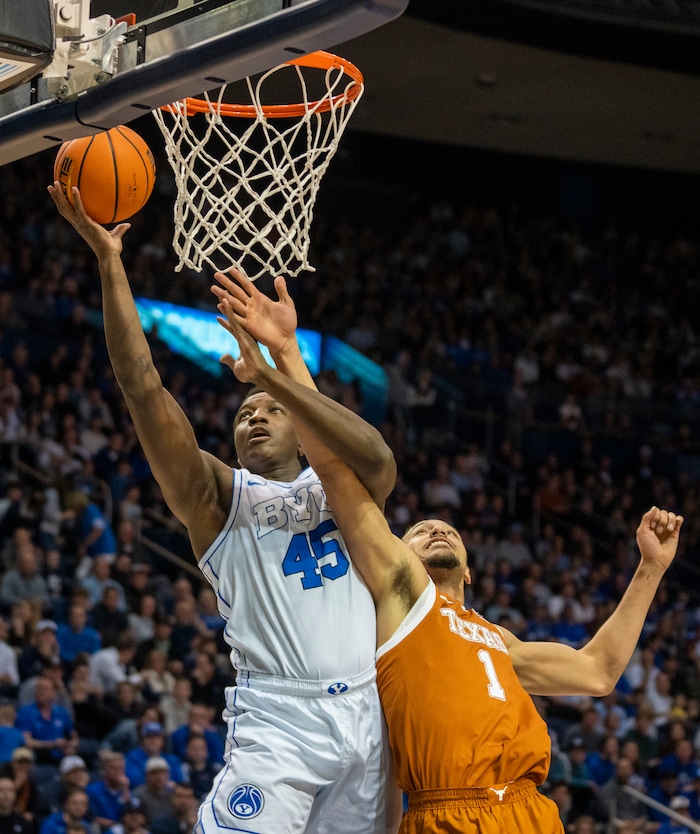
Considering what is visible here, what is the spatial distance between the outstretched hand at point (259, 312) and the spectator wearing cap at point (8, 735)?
504cm

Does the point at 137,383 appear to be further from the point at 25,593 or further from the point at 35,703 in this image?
the point at 25,593

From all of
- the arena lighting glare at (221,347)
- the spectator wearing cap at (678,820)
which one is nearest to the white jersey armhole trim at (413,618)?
the spectator wearing cap at (678,820)

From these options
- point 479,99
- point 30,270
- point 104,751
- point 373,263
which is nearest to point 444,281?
point 373,263

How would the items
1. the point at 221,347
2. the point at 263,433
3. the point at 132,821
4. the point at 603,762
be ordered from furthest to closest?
the point at 221,347, the point at 603,762, the point at 132,821, the point at 263,433

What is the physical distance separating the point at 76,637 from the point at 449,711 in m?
5.87

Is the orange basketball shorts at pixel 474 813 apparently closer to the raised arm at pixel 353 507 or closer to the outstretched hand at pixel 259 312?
the raised arm at pixel 353 507

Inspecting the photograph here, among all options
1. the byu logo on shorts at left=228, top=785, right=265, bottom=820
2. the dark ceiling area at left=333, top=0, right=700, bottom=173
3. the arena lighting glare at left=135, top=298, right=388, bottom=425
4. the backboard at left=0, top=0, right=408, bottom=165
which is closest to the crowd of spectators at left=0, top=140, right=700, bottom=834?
the arena lighting glare at left=135, top=298, right=388, bottom=425

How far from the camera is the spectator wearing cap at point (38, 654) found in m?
8.59

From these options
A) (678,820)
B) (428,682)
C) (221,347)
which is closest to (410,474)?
(221,347)

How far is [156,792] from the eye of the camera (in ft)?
26.5

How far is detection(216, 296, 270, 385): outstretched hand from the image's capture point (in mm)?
3494

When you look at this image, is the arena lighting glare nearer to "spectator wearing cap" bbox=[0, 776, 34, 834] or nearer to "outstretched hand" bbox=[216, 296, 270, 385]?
"spectator wearing cap" bbox=[0, 776, 34, 834]

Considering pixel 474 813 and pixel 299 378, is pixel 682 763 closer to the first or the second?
pixel 474 813

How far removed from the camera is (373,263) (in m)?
17.0
